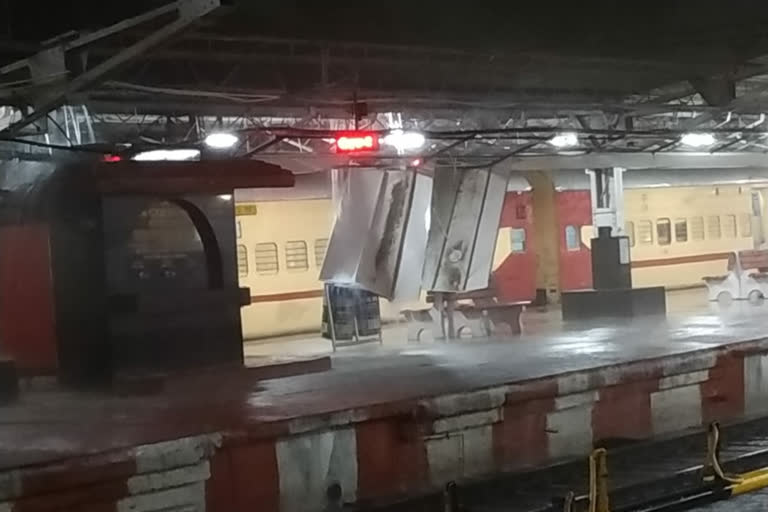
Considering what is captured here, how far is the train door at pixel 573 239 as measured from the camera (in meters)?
22.0

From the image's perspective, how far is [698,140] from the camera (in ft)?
58.2

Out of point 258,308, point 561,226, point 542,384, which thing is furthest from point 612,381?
point 561,226

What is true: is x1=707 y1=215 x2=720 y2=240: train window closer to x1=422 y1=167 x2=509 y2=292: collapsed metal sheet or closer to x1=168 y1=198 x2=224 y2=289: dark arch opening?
x1=422 y1=167 x2=509 y2=292: collapsed metal sheet

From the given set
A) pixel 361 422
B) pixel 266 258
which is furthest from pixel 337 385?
pixel 266 258

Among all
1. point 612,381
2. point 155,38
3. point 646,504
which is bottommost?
point 646,504

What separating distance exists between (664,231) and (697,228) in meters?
1.07

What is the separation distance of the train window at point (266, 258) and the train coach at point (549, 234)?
2 cm

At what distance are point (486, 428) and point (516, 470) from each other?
377mm

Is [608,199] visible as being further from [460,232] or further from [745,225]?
[745,225]

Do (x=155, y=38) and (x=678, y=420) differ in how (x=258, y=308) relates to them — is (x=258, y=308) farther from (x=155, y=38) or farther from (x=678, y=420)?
(x=155, y=38)

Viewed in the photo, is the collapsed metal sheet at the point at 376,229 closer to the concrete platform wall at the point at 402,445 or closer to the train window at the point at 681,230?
the concrete platform wall at the point at 402,445

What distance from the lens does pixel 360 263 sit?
44.0ft

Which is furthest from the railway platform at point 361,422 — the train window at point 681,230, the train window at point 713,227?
the train window at point 713,227

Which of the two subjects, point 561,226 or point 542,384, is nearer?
point 542,384
